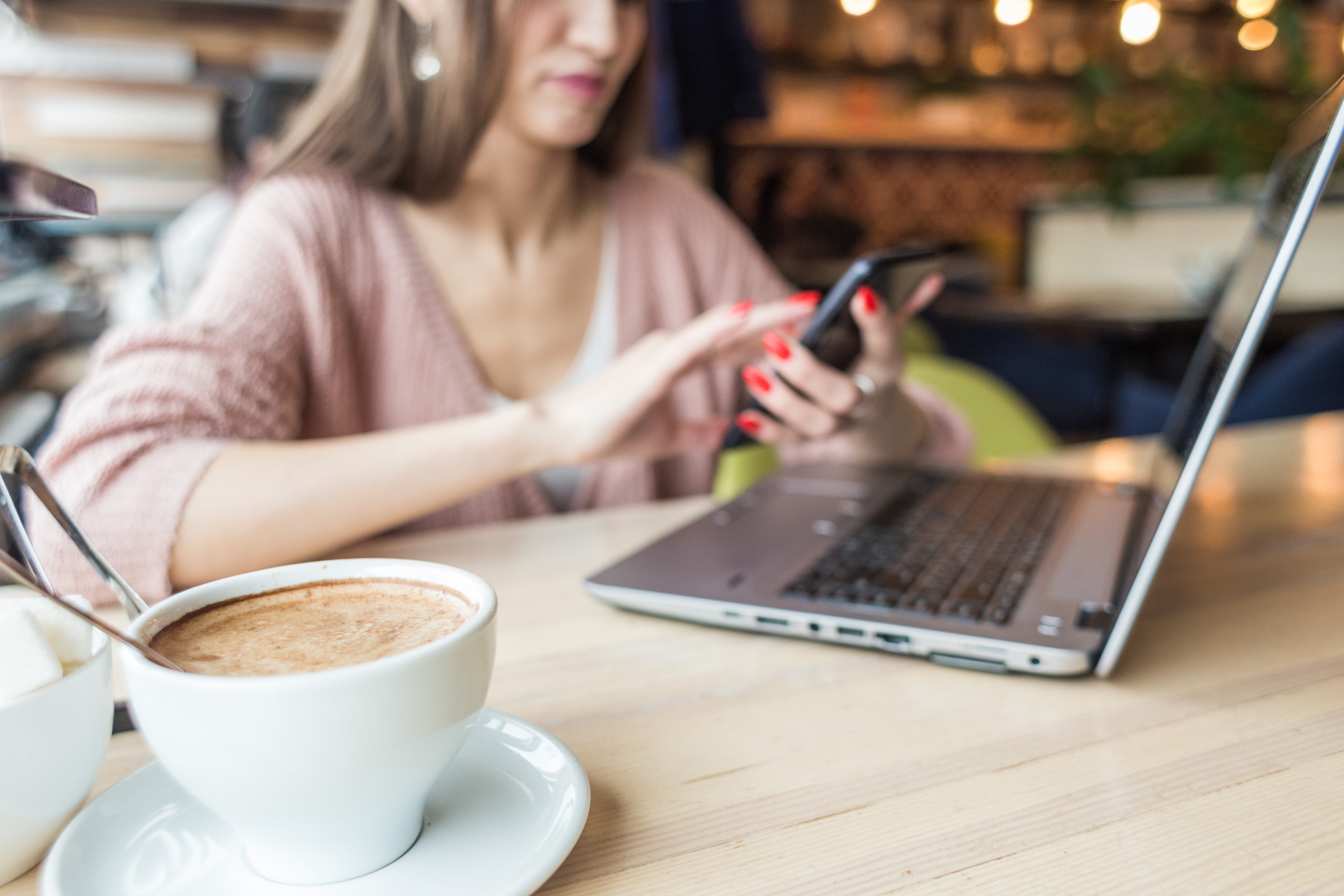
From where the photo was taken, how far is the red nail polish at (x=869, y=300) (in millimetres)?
707

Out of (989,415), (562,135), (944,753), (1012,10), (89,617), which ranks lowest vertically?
(989,415)

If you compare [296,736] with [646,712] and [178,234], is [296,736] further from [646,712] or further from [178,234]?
[178,234]

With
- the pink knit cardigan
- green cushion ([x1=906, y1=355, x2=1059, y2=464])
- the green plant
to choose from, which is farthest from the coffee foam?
the green plant

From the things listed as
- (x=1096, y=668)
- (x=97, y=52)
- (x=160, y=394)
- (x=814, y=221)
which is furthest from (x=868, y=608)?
(x=814, y=221)

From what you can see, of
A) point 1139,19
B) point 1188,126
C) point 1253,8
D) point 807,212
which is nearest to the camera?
point 1188,126

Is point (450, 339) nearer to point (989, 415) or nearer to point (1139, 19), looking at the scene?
point (989, 415)

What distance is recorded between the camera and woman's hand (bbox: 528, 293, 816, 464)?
681mm

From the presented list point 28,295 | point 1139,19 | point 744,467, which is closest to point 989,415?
point 744,467

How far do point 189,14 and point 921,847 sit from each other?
3310mm

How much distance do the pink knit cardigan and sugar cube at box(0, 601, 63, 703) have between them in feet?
0.64

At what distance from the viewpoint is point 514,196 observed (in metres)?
1.10

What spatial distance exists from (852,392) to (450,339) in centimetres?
45

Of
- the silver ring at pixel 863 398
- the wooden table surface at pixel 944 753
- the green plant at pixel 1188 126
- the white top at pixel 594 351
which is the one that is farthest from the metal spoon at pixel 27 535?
the green plant at pixel 1188 126

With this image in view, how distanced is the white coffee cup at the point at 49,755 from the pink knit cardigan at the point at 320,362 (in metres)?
0.18
